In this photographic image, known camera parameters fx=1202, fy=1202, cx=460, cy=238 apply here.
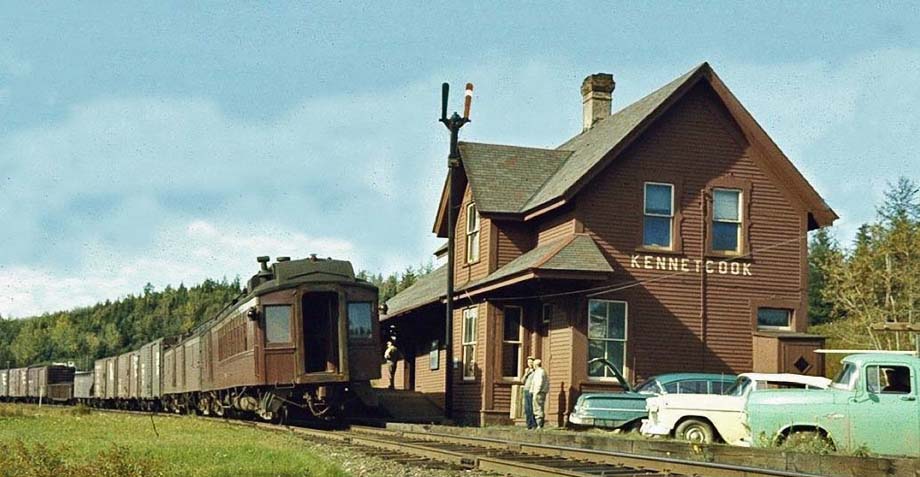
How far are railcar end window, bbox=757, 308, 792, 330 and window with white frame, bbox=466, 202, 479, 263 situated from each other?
22.8 feet

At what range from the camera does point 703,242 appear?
26.7 meters

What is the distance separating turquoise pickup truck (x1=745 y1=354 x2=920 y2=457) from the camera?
14.3 m

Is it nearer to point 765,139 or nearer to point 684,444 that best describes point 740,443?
point 684,444

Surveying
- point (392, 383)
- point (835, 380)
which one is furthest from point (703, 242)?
point (392, 383)

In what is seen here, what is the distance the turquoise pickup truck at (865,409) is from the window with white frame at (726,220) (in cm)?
1197

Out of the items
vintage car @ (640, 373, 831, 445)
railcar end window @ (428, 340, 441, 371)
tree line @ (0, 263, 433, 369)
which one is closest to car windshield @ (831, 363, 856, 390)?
vintage car @ (640, 373, 831, 445)

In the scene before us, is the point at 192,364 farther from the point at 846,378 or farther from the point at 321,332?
the point at 846,378

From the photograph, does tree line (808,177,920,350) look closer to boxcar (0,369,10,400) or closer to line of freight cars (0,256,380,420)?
line of freight cars (0,256,380,420)

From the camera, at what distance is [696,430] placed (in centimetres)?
1803

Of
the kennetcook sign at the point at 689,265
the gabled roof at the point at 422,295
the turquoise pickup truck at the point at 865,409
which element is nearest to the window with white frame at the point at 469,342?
the gabled roof at the point at 422,295

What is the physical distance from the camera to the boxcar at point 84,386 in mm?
54812

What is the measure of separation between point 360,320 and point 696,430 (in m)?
8.76

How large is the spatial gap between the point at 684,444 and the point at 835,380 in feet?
6.94

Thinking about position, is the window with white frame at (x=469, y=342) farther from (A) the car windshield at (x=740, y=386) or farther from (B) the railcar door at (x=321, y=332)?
(A) the car windshield at (x=740, y=386)
